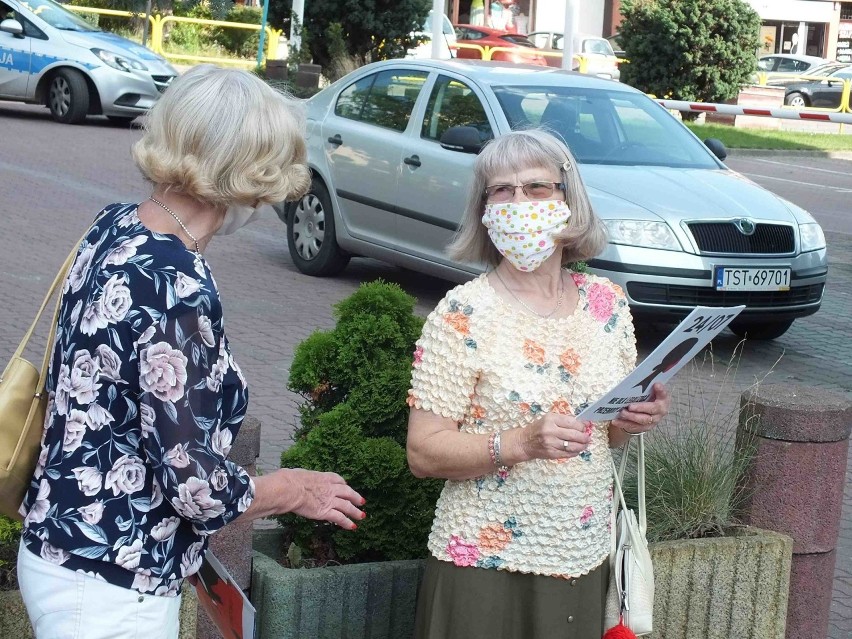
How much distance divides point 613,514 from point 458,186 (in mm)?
5854

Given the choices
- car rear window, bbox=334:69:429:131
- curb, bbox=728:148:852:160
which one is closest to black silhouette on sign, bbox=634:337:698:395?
car rear window, bbox=334:69:429:131

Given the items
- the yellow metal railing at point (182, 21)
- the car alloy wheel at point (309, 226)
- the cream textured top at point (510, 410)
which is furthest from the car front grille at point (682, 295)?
the yellow metal railing at point (182, 21)

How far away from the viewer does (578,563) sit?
288cm

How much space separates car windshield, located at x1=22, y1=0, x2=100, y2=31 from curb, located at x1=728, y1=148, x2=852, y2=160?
36.7ft

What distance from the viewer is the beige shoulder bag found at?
2283 mm

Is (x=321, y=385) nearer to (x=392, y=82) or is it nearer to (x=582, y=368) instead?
(x=582, y=368)

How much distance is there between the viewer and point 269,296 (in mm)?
9430

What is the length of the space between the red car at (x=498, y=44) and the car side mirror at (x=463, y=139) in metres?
25.1

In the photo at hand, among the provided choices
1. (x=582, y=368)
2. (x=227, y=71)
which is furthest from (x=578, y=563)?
(x=227, y=71)

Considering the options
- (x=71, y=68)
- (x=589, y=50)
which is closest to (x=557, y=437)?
(x=71, y=68)

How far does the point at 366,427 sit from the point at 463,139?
17.0 feet

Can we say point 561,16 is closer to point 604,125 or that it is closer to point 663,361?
point 604,125

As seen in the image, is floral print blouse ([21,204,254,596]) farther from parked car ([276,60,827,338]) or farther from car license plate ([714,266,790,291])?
car license plate ([714,266,790,291])

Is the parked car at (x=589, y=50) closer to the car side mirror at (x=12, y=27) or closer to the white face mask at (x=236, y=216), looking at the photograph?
the car side mirror at (x=12, y=27)
